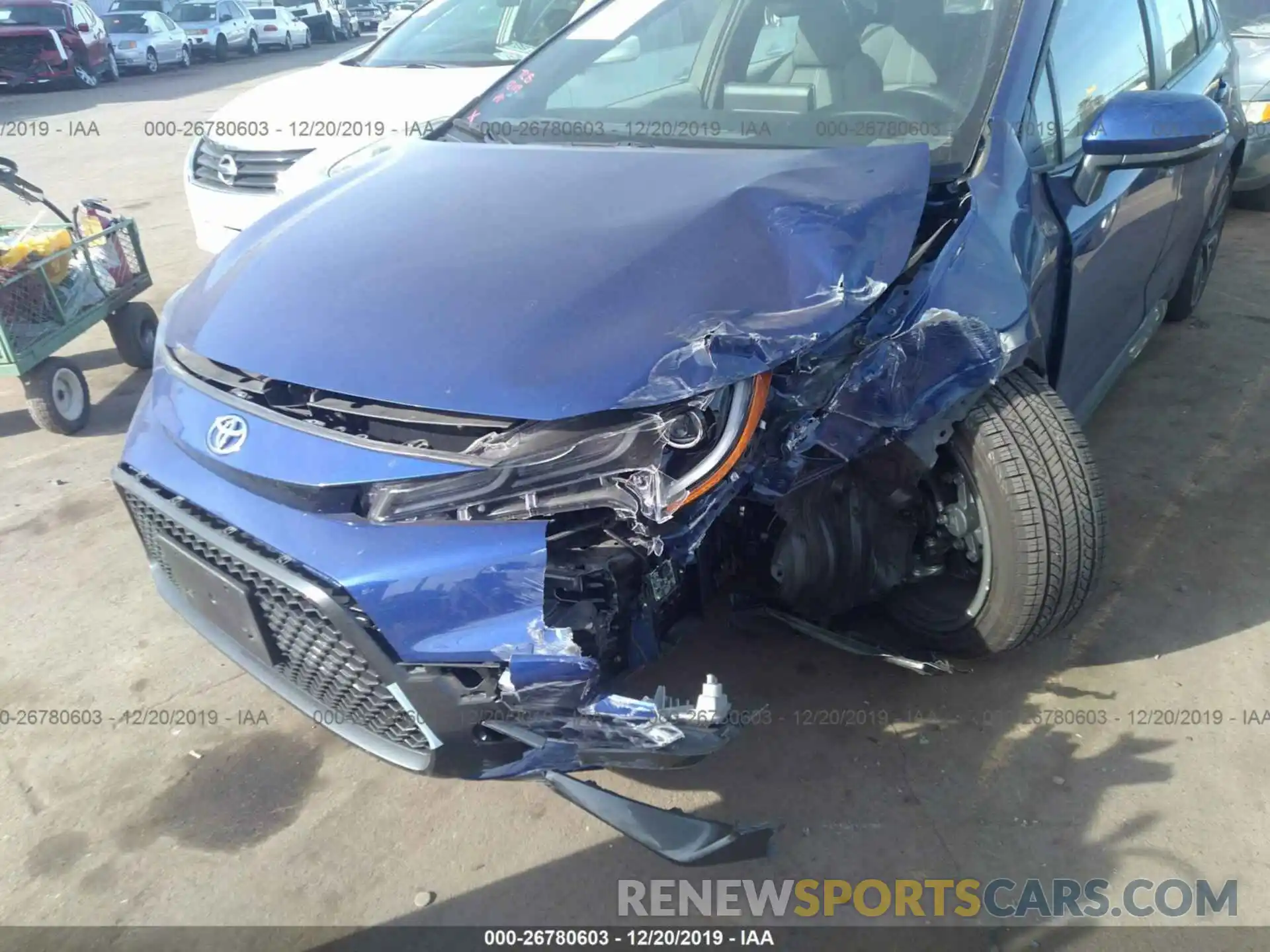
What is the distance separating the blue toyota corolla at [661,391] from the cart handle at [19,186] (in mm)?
2307

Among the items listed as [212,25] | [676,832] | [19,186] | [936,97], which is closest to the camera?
[676,832]

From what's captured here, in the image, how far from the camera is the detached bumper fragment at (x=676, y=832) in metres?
1.59

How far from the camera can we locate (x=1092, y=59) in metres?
2.63

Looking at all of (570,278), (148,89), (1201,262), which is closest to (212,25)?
(148,89)

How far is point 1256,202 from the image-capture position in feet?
21.0

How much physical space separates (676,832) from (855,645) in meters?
0.82

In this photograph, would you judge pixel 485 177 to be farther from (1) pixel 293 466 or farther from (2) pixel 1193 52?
(2) pixel 1193 52

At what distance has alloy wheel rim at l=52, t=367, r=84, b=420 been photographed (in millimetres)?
4047

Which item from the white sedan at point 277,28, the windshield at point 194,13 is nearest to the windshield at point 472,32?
the windshield at point 194,13

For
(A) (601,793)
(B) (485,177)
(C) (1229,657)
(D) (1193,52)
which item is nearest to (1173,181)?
(D) (1193,52)

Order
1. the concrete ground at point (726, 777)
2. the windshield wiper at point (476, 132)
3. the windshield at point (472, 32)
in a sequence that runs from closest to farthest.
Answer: the concrete ground at point (726, 777) → the windshield wiper at point (476, 132) → the windshield at point (472, 32)

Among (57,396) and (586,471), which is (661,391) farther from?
(57,396)

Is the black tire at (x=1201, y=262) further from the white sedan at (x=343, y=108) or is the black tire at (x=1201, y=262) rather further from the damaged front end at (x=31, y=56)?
the damaged front end at (x=31, y=56)

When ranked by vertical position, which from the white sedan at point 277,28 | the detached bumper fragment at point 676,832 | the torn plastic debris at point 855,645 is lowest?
the white sedan at point 277,28
